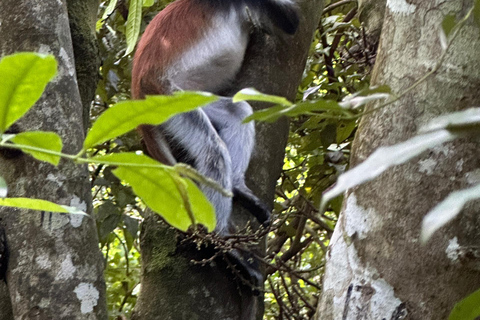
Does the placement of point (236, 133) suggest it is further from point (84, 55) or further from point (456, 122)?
point (456, 122)

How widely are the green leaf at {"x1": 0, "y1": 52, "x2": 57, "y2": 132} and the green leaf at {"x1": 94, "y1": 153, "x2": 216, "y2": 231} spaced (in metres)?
0.09

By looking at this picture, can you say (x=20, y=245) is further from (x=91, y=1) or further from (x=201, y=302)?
(x=91, y=1)

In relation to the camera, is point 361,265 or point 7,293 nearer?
point 361,265

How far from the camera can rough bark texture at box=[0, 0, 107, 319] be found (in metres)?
1.57

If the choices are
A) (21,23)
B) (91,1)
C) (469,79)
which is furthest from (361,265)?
(91,1)

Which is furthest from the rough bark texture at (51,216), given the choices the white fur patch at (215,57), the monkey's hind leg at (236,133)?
the white fur patch at (215,57)

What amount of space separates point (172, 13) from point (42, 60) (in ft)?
9.24

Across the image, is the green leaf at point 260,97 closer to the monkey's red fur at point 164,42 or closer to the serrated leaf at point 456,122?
the serrated leaf at point 456,122

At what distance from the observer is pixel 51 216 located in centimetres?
162

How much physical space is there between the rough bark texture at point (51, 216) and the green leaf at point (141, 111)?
114 cm

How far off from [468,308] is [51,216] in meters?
1.23

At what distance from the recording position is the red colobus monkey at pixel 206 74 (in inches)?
113

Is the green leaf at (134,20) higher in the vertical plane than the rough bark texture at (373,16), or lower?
lower

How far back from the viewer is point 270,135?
2428mm
